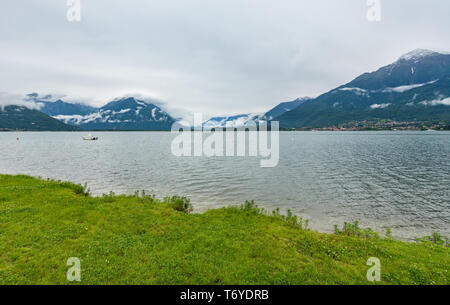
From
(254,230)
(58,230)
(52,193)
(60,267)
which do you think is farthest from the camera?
(52,193)

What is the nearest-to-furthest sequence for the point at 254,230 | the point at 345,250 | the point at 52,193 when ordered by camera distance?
the point at 345,250 < the point at 254,230 < the point at 52,193

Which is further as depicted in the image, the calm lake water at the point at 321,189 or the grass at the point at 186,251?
the calm lake water at the point at 321,189

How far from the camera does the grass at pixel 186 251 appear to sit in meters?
9.88

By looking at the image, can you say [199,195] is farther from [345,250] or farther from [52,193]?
[345,250]

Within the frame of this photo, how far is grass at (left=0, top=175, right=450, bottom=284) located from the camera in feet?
32.4

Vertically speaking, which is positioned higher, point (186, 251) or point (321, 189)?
point (186, 251)

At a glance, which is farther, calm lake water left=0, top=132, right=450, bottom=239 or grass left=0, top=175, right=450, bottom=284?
calm lake water left=0, top=132, right=450, bottom=239

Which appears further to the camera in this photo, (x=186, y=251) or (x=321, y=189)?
(x=321, y=189)

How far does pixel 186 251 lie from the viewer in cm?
1202

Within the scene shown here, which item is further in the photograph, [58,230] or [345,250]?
[58,230]
